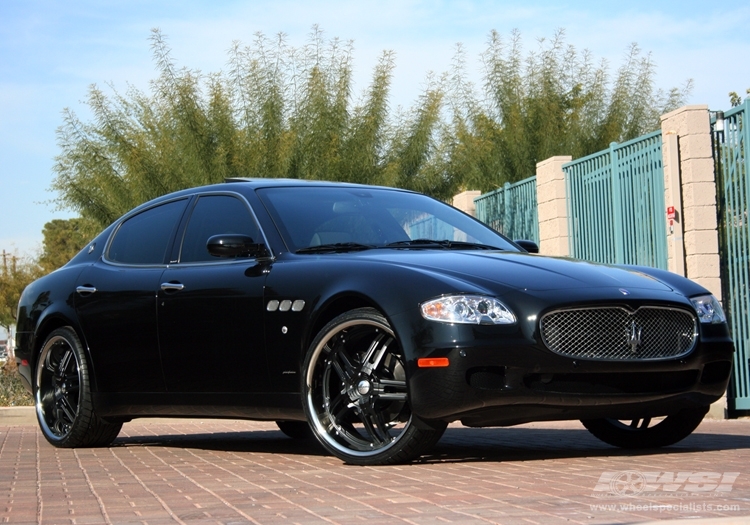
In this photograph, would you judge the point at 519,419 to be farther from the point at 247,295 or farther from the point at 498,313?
the point at 247,295

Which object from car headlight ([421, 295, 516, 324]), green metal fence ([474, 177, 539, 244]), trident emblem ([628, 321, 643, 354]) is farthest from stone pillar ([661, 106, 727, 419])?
car headlight ([421, 295, 516, 324])

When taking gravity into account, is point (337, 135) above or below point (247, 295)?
above

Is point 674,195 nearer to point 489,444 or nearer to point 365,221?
point 489,444

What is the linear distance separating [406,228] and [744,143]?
415 cm

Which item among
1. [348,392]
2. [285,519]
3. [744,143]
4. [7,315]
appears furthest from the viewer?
[7,315]

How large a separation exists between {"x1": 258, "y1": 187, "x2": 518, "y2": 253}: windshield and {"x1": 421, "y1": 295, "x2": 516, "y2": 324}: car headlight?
1196mm

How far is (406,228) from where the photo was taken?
773cm

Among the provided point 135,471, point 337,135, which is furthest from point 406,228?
point 337,135

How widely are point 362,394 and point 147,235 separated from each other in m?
2.75

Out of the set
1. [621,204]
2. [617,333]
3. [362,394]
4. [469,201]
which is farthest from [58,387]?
[469,201]

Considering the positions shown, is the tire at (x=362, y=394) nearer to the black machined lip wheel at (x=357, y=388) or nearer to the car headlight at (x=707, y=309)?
the black machined lip wheel at (x=357, y=388)

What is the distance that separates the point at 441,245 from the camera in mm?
7477

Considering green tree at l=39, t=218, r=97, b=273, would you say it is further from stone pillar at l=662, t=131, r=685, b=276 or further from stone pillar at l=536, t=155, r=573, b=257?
stone pillar at l=662, t=131, r=685, b=276

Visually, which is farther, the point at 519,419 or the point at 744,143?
the point at 744,143
